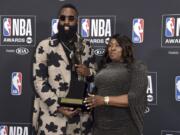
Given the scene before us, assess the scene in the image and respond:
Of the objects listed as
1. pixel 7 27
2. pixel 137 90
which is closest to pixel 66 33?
pixel 137 90

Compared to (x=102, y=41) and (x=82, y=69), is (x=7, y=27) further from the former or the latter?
(x=82, y=69)

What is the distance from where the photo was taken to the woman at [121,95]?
7.29ft

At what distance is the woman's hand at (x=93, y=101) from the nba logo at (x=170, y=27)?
850 mm

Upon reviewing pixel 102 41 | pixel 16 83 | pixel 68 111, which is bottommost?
pixel 68 111

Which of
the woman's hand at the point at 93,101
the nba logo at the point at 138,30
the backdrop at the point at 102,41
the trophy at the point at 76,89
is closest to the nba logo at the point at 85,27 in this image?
the backdrop at the point at 102,41

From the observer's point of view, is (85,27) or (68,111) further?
(85,27)

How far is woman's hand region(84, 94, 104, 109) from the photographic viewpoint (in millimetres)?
2242

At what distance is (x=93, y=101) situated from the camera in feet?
7.45

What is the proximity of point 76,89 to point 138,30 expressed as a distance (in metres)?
0.75

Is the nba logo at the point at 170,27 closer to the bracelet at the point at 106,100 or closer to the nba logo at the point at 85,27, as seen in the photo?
the nba logo at the point at 85,27

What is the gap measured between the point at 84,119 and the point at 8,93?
819 mm

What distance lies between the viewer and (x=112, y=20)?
292 cm

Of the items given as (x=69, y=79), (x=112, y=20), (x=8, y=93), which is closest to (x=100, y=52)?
(x=112, y=20)

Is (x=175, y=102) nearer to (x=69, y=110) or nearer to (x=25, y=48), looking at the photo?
(x=69, y=110)
